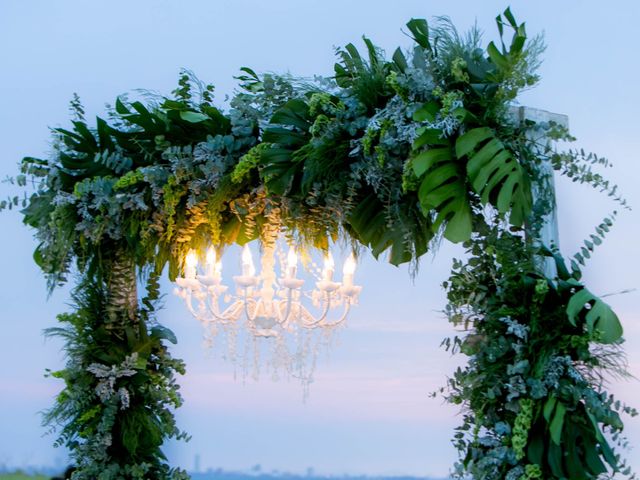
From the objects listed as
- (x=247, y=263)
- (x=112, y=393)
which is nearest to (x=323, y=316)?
(x=247, y=263)

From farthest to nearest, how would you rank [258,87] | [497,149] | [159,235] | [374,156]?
1. [159,235]
2. [258,87]
3. [374,156]
4. [497,149]

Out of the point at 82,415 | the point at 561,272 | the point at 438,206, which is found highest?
the point at 438,206

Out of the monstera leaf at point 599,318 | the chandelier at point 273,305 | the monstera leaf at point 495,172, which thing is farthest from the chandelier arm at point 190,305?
the monstera leaf at point 599,318

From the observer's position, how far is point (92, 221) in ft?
11.5

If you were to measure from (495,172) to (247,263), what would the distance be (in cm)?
129

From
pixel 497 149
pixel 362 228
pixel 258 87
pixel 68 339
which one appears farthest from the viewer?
pixel 68 339

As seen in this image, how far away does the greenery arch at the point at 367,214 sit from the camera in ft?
8.56

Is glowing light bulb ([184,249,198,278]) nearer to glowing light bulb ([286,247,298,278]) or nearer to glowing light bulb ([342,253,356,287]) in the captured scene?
glowing light bulb ([286,247,298,278])

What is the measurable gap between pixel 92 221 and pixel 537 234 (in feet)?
5.58

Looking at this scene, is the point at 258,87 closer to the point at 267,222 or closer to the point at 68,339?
the point at 267,222

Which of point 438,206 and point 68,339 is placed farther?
point 68,339

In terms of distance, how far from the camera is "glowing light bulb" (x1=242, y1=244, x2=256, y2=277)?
3.63 meters

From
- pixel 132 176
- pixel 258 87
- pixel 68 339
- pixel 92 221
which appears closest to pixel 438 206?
pixel 258 87

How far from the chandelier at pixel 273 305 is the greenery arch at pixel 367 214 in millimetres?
153
